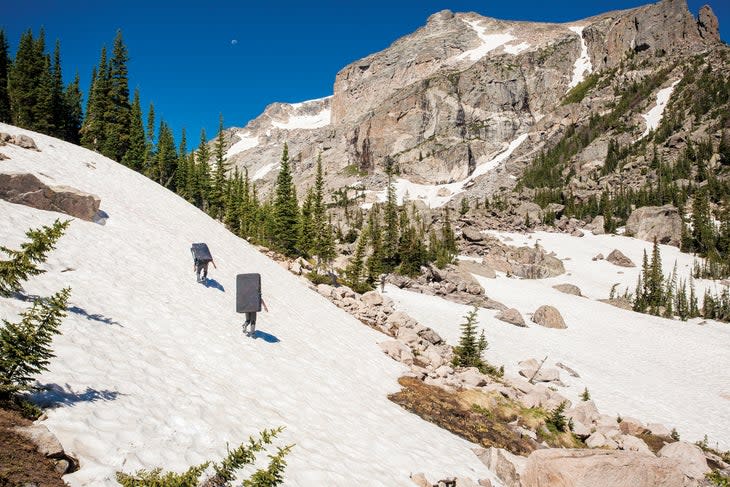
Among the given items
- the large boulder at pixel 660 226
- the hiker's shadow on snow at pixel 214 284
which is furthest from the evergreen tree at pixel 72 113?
the large boulder at pixel 660 226

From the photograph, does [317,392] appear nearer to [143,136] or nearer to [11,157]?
[11,157]

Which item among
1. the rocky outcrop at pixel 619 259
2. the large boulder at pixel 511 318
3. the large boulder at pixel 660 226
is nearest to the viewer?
the large boulder at pixel 511 318

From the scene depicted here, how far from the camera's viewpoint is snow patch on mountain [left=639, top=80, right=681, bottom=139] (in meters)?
180

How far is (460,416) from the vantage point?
15875 mm

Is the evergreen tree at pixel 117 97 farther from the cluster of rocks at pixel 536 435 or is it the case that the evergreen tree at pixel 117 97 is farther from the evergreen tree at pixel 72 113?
the cluster of rocks at pixel 536 435

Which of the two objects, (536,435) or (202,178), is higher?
(202,178)

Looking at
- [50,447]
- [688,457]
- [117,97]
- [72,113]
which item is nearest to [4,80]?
[72,113]

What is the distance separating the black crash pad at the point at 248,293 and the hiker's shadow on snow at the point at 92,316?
4350mm

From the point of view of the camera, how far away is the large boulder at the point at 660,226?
11088 centimetres

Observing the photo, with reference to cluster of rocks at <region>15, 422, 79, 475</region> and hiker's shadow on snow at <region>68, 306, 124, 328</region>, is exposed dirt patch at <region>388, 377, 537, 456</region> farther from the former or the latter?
cluster of rocks at <region>15, 422, 79, 475</region>

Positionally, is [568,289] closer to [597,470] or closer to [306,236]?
[306,236]

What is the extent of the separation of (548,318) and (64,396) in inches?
1804

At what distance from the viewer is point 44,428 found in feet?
18.1

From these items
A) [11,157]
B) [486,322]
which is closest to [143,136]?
[11,157]
